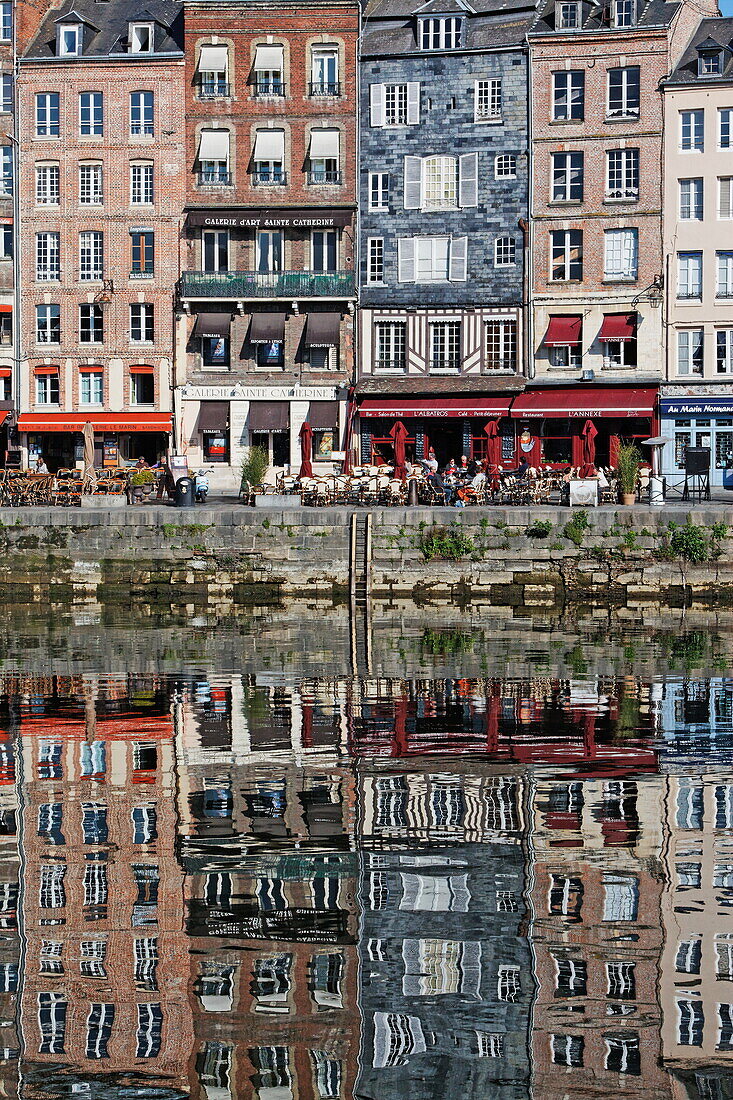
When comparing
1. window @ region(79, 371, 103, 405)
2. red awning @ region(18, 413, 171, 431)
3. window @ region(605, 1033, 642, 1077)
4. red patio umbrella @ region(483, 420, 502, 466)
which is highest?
window @ region(79, 371, 103, 405)

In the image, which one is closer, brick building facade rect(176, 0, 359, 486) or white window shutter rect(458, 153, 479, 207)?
brick building facade rect(176, 0, 359, 486)

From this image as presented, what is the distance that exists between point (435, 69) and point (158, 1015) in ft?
156

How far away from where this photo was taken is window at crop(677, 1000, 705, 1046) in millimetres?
10172

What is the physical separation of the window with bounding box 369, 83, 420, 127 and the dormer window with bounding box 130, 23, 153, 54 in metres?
7.60

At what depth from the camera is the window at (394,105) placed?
2136 inches

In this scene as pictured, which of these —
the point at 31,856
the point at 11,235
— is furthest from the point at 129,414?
the point at 31,856

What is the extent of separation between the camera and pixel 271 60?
177 ft

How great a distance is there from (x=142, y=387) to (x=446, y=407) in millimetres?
10252

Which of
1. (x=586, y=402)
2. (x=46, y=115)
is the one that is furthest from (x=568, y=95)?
(x=46, y=115)

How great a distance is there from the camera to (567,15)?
53.4 meters

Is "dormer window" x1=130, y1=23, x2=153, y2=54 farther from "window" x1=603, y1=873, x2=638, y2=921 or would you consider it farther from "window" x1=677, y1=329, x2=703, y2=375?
"window" x1=603, y1=873, x2=638, y2=921

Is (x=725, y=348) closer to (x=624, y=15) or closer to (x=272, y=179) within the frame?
(x=624, y=15)

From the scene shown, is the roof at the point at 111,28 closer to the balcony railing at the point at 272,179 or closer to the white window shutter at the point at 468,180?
the balcony railing at the point at 272,179

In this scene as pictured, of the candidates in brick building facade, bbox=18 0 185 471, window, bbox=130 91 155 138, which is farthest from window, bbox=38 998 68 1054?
window, bbox=130 91 155 138
